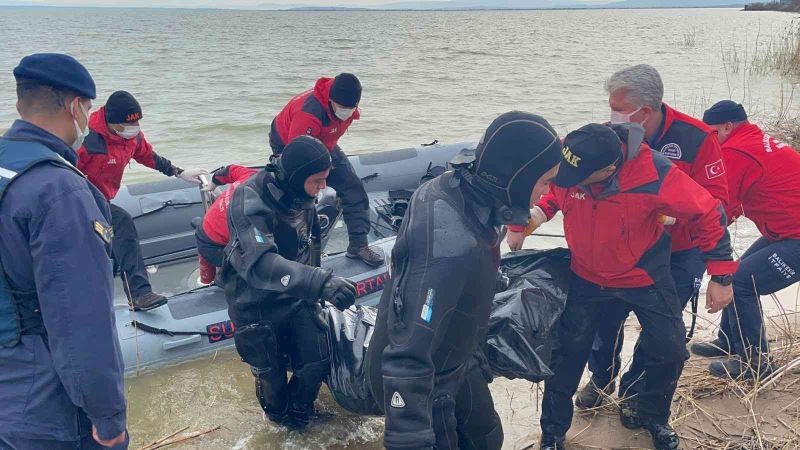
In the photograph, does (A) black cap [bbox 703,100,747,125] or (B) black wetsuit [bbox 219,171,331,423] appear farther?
(A) black cap [bbox 703,100,747,125]

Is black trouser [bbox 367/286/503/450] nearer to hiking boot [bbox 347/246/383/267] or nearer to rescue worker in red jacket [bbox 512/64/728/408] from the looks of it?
rescue worker in red jacket [bbox 512/64/728/408]

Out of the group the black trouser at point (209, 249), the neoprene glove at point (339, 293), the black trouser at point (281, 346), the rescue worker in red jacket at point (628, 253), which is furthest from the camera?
the black trouser at point (209, 249)

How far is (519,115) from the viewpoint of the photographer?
1.85m

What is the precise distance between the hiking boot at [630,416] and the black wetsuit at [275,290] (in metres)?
1.49

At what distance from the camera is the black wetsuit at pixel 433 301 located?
5.89 feet

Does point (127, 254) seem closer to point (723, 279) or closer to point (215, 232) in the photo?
point (215, 232)

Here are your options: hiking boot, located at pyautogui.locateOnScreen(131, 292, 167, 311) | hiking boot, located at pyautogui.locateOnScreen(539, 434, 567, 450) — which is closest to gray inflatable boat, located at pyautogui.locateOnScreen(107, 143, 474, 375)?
hiking boot, located at pyautogui.locateOnScreen(131, 292, 167, 311)

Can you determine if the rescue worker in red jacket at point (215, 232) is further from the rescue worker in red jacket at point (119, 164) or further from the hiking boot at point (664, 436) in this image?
the hiking boot at point (664, 436)

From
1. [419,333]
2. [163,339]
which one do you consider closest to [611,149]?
[419,333]

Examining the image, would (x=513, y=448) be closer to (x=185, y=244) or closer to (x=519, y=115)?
(x=519, y=115)

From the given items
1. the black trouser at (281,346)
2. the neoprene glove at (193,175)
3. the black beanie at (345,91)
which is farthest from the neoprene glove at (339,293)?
the neoprene glove at (193,175)

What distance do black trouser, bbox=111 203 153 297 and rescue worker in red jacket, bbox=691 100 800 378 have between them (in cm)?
358

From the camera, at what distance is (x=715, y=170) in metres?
2.97

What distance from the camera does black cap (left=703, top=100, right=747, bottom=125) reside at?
11.2ft
